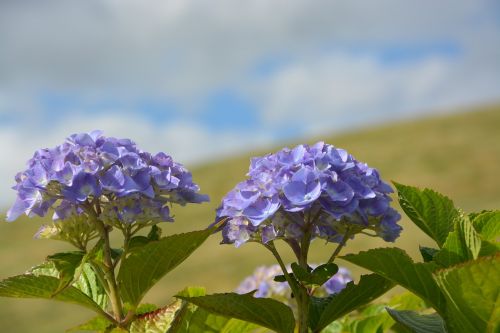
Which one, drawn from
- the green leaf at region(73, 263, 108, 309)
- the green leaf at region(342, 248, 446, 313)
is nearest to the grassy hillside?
the green leaf at region(73, 263, 108, 309)

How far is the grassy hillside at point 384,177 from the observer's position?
96.4ft

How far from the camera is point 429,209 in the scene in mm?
2611

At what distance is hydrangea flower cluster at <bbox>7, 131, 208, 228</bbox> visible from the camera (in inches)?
94.8

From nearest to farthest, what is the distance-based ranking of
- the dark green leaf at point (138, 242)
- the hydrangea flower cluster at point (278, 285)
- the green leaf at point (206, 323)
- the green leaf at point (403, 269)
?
the green leaf at point (403, 269)
the dark green leaf at point (138, 242)
the green leaf at point (206, 323)
the hydrangea flower cluster at point (278, 285)

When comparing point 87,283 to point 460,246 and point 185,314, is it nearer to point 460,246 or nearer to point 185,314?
point 185,314

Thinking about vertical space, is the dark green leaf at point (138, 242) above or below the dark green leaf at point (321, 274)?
above

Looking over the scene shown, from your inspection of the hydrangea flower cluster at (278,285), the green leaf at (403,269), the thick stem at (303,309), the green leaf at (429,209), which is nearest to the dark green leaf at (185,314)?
the thick stem at (303,309)

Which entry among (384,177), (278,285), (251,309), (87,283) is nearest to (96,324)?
(87,283)

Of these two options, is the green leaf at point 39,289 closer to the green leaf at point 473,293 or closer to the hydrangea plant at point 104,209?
the hydrangea plant at point 104,209

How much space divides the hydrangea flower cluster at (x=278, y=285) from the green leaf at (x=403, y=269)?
5.22ft

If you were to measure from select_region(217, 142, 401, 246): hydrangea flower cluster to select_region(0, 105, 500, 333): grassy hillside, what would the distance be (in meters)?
20.5

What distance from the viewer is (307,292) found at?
255 centimetres

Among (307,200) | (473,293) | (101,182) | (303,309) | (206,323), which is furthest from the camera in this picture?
(206,323)

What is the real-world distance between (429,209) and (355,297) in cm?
36
